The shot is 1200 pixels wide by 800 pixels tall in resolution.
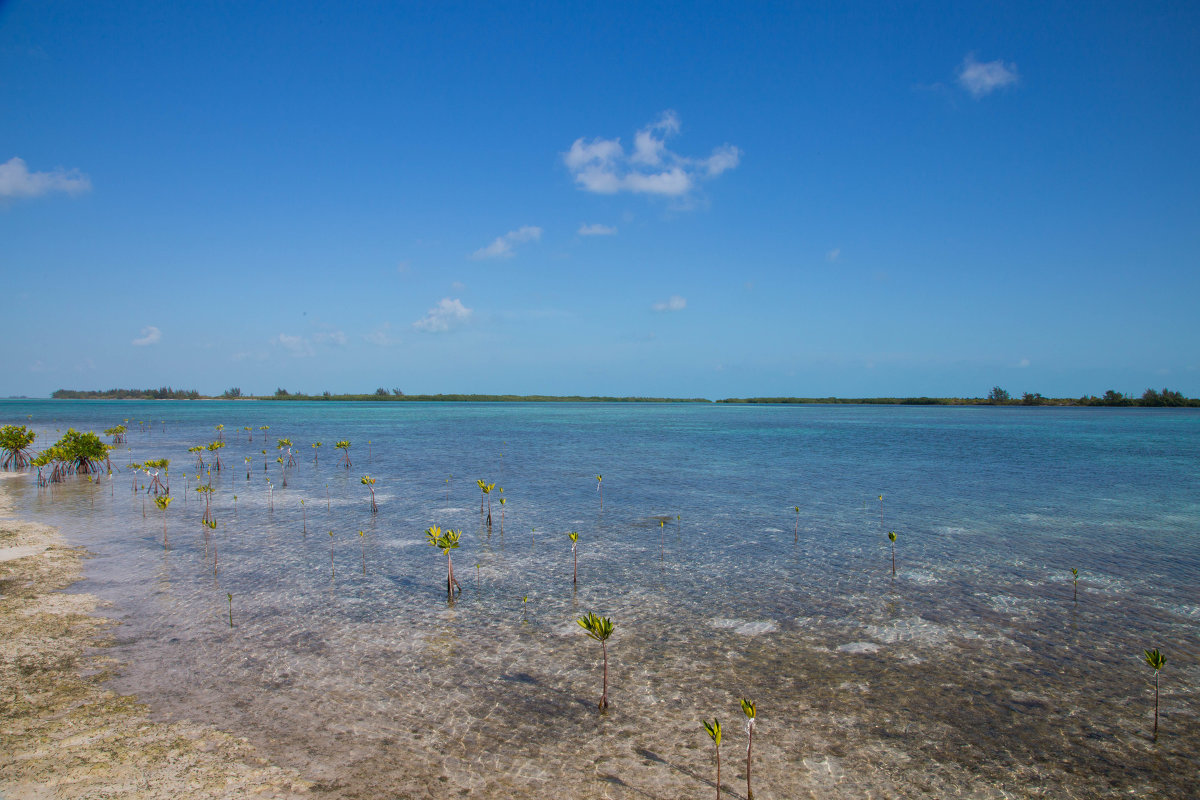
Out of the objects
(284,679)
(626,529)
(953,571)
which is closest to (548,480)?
(626,529)

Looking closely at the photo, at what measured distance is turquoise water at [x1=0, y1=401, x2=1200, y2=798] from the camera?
6891 mm

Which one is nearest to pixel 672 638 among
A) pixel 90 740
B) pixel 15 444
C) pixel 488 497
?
pixel 90 740

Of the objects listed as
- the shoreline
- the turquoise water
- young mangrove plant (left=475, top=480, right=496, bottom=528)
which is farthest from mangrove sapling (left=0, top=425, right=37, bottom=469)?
the shoreline

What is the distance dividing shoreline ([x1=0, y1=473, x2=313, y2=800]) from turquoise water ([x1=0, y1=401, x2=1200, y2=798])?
358mm

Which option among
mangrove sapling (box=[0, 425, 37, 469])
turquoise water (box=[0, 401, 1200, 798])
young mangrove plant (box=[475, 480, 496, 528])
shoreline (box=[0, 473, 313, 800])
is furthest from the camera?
mangrove sapling (box=[0, 425, 37, 469])

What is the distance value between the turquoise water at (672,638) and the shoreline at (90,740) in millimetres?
358

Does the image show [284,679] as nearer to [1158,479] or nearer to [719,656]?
[719,656]

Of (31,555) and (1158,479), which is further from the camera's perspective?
(1158,479)

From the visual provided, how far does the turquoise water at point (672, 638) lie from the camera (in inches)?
271

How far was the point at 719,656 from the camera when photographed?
964 cm

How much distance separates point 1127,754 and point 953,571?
24.4ft

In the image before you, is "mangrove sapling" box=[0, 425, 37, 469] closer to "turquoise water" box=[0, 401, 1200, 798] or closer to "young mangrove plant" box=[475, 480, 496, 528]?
"turquoise water" box=[0, 401, 1200, 798]

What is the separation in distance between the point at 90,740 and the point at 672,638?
8036 millimetres

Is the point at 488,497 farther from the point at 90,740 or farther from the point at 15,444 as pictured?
the point at 15,444
